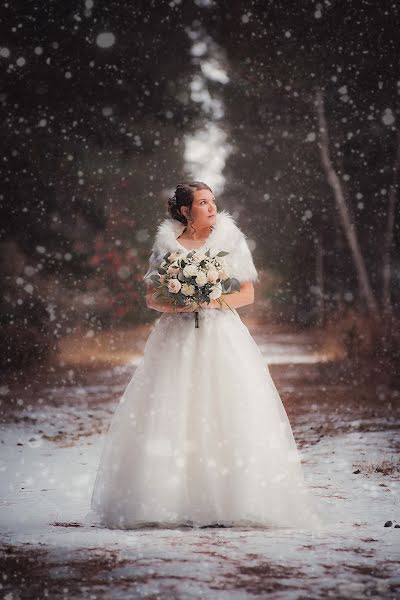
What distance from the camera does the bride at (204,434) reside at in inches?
218

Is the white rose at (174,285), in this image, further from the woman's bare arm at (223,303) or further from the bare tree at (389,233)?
the bare tree at (389,233)

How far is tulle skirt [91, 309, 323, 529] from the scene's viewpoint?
5.54m

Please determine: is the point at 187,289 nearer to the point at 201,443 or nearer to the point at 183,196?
the point at 183,196

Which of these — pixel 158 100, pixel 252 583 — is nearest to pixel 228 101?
pixel 158 100

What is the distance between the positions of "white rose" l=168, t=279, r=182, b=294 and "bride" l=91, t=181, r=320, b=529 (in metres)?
0.29

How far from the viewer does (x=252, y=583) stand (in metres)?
4.19

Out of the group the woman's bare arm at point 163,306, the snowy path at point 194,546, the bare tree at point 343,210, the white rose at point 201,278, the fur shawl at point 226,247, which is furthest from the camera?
the bare tree at point 343,210

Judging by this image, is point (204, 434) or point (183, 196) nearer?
point (204, 434)

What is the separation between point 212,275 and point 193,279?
0.46ft

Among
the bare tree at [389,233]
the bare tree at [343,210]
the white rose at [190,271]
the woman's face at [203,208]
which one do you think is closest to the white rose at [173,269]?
the white rose at [190,271]

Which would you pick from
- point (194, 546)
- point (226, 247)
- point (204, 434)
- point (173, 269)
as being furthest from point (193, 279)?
point (194, 546)

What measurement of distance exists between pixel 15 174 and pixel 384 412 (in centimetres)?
1295

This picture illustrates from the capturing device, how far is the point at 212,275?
5.59 m

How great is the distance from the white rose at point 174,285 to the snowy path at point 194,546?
170cm
